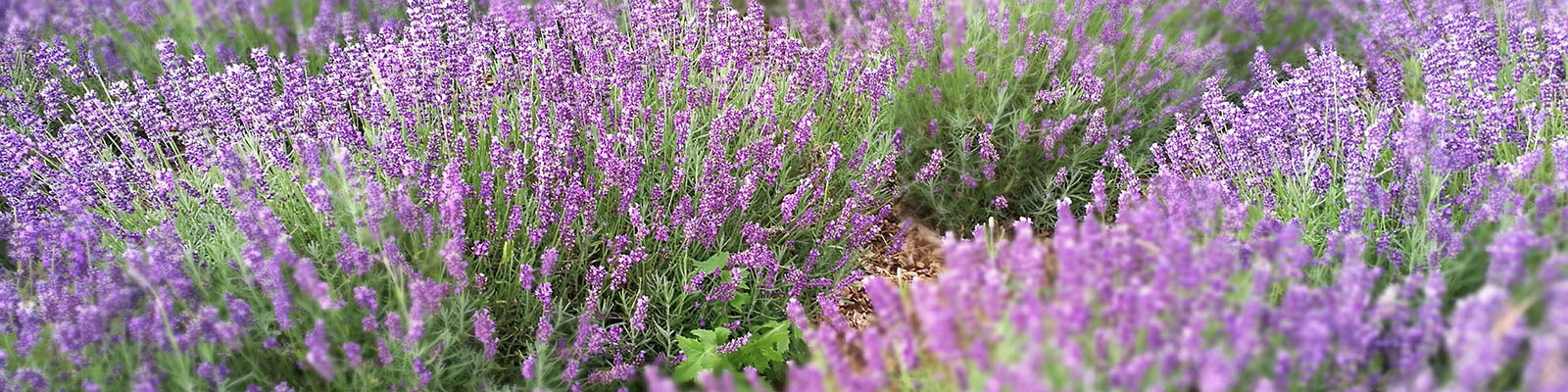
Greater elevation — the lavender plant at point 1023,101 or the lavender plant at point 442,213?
the lavender plant at point 1023,101

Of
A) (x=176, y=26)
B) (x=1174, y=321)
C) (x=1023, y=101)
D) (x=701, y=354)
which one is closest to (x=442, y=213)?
Result: (x=701, y=354)

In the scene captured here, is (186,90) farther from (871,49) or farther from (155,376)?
(871,49)

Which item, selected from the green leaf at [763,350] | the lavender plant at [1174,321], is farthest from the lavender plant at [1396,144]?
the green leaf at [763,350]

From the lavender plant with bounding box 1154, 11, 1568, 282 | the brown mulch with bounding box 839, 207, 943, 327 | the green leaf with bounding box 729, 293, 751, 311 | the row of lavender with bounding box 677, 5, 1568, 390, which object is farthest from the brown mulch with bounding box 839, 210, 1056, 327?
the row of lavender with bounding box 677, 5, 1568, 390

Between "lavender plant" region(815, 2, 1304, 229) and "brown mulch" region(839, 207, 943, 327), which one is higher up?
"lavender plant" region(815, 2, 1304, 229)

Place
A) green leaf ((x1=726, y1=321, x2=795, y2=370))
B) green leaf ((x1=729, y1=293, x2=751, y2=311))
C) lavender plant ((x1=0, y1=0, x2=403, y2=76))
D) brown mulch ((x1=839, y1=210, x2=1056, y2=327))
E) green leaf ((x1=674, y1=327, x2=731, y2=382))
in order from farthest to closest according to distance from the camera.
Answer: lavender plant ((x1=0, y1=0, x2=403, y2=76)), brown mulch ((x1=839, y1=210, x2=1056, y2=327)), green leaf ((x1=729, y1=293, x2=751, y2=311)), green leaf ((x1=726, y1=321, x2=795, y2=370)), green leaf ((x1=674, y1=327, x2=731, y2=382))

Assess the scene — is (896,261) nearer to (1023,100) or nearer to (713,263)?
(1023,100)

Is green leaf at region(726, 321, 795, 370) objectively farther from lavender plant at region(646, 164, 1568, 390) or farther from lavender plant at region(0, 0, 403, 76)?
lavender plant at region(0, 0, 403, 76)

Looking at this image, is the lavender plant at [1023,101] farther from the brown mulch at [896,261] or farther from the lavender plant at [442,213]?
the lavender plant at [442,213]
